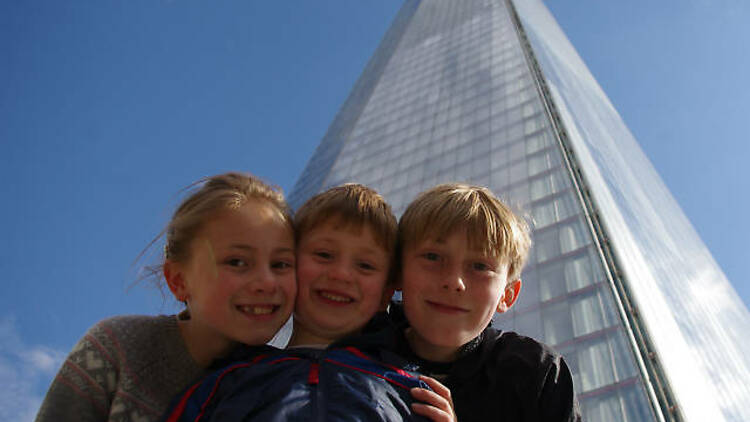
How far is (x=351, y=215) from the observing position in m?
1.65

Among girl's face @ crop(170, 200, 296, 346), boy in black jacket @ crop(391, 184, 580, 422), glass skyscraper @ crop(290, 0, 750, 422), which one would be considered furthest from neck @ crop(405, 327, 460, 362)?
glass skyscraper @ crop(290, 0, 750, 422)

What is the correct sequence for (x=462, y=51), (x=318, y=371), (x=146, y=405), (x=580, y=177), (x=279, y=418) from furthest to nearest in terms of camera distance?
(x=462, y=51)
(x=580, y=177)
(x=146, y=405)
(x=318, y=371)
(x=279, y=418)

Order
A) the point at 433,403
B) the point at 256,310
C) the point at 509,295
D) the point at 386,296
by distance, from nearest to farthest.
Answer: the point at 433,403, the point at 256,310, the point at 386,296, the point at 509,295

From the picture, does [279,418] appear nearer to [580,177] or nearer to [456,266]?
[456,266]

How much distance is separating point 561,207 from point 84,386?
5756 millimetres

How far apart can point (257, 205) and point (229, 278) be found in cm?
25

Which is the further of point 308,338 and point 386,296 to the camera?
point 386,296

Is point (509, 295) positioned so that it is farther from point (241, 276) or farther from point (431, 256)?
point (241, 276)

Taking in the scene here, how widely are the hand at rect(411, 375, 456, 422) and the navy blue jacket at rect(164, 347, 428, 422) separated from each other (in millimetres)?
18

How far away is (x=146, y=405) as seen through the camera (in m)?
1.43

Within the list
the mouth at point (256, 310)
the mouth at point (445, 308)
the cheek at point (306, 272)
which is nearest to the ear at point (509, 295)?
the mouth at point (445, 308)

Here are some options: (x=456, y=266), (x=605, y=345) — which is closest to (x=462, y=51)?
(x=605, y=345)

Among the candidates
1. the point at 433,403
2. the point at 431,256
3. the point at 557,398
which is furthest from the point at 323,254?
the point at 557,398

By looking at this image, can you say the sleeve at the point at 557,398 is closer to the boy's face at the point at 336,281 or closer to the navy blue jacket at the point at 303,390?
the navy blue jacket at the point at 303,390
